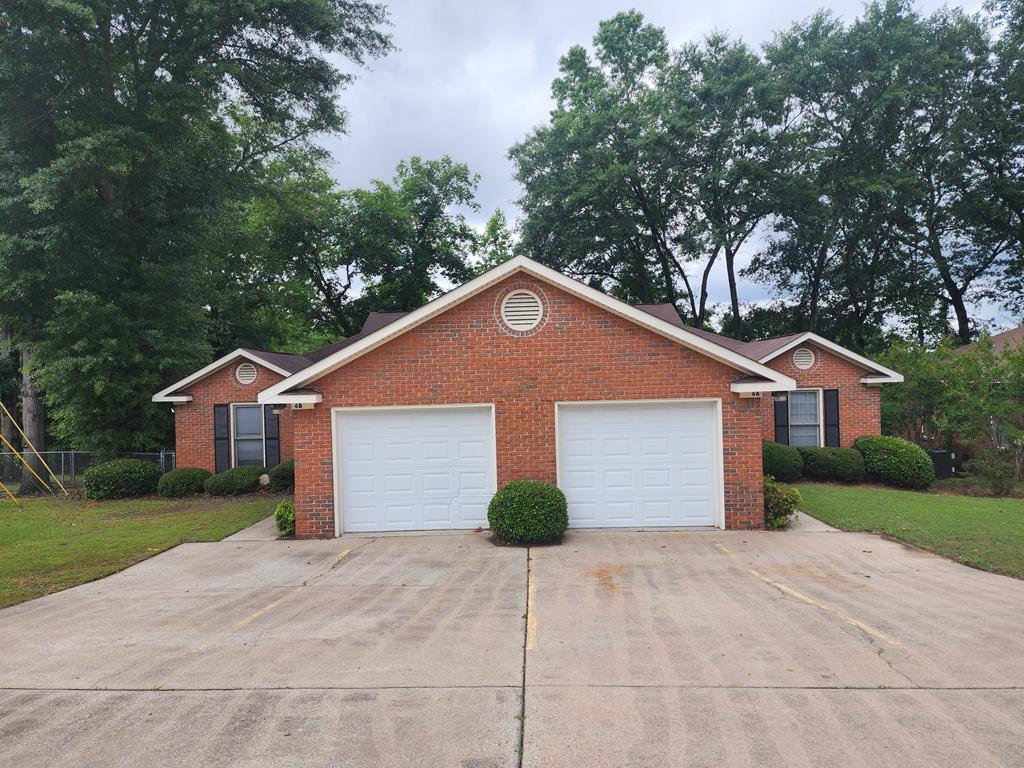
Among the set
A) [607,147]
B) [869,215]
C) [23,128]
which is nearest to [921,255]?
[869,215]

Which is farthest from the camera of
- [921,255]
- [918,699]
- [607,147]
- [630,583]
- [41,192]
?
[921,255]

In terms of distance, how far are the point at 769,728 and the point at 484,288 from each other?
8.09 metres

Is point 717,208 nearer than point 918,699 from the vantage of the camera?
No

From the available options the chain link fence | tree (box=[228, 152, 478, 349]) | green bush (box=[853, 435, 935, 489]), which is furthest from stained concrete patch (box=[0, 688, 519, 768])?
tree (box=[228, 152, 478, 349])

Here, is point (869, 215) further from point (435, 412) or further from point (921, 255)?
point (435, 412)

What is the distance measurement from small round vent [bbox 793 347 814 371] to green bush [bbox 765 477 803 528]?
7.89 metres

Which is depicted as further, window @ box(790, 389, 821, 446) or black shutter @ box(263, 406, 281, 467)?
black shutter @ box(263, 406, 281, 467)

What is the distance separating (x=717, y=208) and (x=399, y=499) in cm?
2303

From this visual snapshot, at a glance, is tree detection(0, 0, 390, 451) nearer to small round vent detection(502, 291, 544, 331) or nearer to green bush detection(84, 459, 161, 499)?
green bush detection(84, 459, 161, 499)

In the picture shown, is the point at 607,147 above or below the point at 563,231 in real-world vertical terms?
above

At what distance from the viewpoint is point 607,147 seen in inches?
1101

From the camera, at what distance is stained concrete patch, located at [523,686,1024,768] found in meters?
3.69

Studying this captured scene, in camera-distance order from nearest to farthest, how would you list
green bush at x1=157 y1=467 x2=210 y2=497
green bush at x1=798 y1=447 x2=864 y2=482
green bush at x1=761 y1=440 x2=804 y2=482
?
green bush at x1=761 y1=440 x2=804 y2=482 → green bush at x1=798 y1=447 x2=864 y2=482 → green bush at x1=157 y1=467 x2=210 y2=497

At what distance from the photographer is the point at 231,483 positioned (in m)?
16.2
